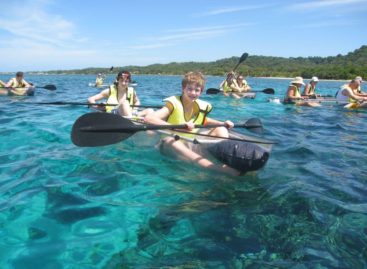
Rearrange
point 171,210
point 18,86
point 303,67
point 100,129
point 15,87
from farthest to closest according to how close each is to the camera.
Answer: point 303,67 → point 18,86 → point 15,87 → point 100,129 → point 171,210

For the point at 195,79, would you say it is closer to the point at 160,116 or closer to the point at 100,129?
the point at 160,116

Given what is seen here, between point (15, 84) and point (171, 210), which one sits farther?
point (15, 84)

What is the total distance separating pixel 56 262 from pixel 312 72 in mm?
73962

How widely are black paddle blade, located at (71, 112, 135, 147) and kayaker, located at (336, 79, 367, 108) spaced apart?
38.0 ft

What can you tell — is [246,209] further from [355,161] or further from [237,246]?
[355,161]

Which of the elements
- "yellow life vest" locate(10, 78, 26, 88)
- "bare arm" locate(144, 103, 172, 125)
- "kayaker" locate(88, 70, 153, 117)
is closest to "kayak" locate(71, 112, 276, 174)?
"bare arm" locate(144, 103, 172, 125)

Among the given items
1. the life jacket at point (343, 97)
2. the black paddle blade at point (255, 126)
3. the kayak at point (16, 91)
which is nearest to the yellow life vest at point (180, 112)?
the black paddle blade at point (255, 126)

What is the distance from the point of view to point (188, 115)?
6066 millimetres

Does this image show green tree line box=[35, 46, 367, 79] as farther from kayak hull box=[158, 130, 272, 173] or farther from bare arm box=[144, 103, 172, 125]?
kayak hull box=[158, 130, 272, 173]

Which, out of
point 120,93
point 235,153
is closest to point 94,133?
point 235,153

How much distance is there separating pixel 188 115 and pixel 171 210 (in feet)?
7.18

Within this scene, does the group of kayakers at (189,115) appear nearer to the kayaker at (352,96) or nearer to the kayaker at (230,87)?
the kayaker at (352,96)

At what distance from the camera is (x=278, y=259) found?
127 inches

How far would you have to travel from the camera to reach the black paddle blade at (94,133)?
5312 mm
